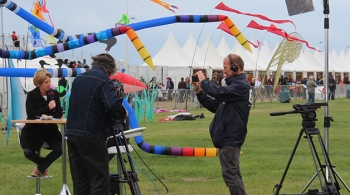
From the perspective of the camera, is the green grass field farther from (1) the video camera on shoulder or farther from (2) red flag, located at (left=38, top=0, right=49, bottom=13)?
(2) red flag, located at (left=38, top=0, right=49, bottom=13)

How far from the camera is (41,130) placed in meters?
8.57

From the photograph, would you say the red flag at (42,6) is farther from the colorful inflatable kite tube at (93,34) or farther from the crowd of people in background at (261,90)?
the crowd of people in background at (261,90)

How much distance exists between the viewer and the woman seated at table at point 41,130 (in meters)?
8.51

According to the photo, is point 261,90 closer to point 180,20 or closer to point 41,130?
point 180,20

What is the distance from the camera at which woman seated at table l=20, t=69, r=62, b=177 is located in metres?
8.51

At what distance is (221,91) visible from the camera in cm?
699

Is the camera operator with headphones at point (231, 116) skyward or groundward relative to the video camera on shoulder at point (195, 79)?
groundward

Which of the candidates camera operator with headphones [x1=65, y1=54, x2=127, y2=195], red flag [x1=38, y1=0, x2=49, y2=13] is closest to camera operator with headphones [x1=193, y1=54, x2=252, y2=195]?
camera operator with headphones [x1=65, y1=54, x2=127, y2=195]

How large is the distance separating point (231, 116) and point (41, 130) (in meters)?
2.82

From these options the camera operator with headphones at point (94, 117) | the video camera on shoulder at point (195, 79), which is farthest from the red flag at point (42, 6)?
the camera operator with headphones at point (94, 117)

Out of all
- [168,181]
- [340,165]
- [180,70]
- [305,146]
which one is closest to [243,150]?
[305,146]

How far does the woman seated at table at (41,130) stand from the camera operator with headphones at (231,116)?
7.96ft

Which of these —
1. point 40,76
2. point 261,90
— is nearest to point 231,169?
point 40,76

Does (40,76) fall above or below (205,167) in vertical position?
above
